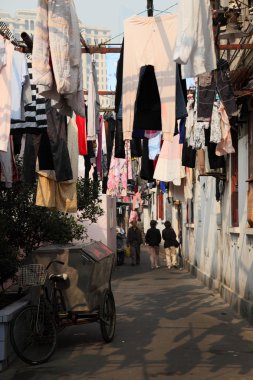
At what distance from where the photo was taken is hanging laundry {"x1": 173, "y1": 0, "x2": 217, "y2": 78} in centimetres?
756

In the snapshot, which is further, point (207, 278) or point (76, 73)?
point (207, 278)

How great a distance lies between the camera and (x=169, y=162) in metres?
17.3

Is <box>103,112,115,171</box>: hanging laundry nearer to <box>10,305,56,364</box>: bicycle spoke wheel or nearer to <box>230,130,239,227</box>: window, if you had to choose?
<box>230,130,239,227</box>: window

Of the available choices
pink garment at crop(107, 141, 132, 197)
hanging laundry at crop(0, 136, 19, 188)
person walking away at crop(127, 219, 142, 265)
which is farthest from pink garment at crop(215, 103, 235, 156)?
person walking away at crop(127, 219, 142, 265)

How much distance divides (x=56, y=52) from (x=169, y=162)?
10.3 meters

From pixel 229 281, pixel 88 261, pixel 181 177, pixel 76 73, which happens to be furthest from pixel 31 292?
pixel 181 177

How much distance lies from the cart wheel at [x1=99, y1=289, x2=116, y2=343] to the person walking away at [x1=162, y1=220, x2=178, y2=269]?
49.7 feet

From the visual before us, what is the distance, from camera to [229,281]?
16203mm

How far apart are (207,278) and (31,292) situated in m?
9.54

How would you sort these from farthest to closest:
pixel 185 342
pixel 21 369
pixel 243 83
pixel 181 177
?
pixel 181 177 → pixel 243 83 → pixel 185 342 → pixel 21 369

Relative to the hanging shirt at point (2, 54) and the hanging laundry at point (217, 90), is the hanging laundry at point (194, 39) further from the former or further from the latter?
the hanging laundry at point (217, 90)

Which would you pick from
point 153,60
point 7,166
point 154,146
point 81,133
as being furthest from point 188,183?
point 153,60

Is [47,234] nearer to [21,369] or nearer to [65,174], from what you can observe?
[65,174]

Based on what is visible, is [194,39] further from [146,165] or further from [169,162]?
[169,162]
